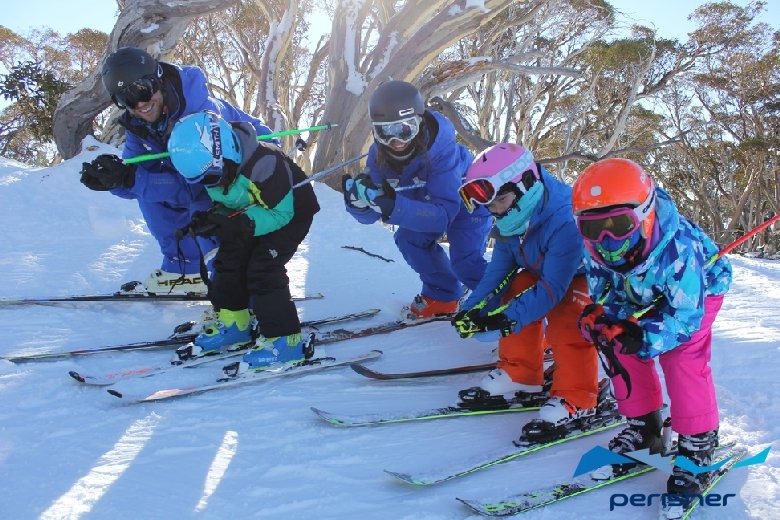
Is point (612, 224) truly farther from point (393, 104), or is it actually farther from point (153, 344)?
point (153, 344)

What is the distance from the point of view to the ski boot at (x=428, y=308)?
13.9ft

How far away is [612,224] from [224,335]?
2.36 metres

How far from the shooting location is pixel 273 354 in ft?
10.6

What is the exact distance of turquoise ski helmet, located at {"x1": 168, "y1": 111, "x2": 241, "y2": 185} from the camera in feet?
9.64

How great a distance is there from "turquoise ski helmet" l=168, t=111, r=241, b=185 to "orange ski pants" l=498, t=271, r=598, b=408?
1.66 metres

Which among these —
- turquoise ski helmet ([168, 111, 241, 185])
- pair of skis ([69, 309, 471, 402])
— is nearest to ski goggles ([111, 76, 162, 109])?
turquoise ski helmet ([168, 111, 241, 185])

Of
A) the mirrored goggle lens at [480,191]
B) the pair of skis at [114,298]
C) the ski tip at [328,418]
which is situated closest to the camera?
the ski tip at [328,418]

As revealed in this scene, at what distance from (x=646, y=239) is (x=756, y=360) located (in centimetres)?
161

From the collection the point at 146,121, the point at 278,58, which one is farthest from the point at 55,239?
the point at 278,58

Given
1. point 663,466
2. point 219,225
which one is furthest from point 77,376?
point 663,466

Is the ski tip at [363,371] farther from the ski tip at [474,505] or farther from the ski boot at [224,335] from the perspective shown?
the ski tip at [474,505]

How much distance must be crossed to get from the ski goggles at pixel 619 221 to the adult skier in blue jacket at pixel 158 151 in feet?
7.47

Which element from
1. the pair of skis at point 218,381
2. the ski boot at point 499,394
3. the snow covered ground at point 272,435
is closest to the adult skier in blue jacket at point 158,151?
the snow covered ground at point 272,435

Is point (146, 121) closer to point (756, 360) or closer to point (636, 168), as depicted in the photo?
point (636, 168)
